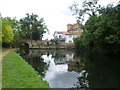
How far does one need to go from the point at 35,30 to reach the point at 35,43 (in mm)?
4657

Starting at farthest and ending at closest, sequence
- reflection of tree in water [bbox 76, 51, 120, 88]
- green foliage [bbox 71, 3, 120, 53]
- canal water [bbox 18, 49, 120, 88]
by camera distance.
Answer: green foliage [bbox 71, 3, 120, 53] < canal water [bbox 18, 49, 120, 88] < reflection of tree in water [bbox 76, 51, 120, 88]

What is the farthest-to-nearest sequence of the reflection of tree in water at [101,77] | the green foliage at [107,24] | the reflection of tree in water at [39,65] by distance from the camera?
the green foliage at [107,24] → the reflection of tree in water at [39,65] → the reflection of tree in water at [101,77]

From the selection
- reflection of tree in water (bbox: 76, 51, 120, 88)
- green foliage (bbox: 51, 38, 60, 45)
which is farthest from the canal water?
green foliage (bbox: 51, 38, 60, 45)

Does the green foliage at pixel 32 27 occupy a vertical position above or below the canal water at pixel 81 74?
above

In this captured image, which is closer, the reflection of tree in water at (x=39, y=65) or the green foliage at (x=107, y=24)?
the reflection of tree in water at (x=39, y=65)

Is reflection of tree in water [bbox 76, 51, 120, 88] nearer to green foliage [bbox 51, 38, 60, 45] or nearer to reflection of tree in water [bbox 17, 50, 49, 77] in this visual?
reflection of tree in water [bbox 17, 50, 49, 77]

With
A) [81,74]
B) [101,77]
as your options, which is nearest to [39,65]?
[81,74]

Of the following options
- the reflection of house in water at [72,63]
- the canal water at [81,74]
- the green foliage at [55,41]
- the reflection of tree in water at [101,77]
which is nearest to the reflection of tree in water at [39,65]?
the canal water at [81,74]

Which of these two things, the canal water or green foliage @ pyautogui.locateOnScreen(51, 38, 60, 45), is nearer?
the canal water

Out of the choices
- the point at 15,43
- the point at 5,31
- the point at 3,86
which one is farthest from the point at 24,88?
the point at 15,43

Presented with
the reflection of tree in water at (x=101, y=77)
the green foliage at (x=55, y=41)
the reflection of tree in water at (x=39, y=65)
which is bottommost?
the reflection of tree in water at (x=39, y=65)

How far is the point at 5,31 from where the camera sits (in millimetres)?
32406

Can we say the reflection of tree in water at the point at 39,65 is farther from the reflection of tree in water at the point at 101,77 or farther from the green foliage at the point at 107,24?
the green foliage at the point at 107,24

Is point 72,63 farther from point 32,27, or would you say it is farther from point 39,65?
point 32,27
